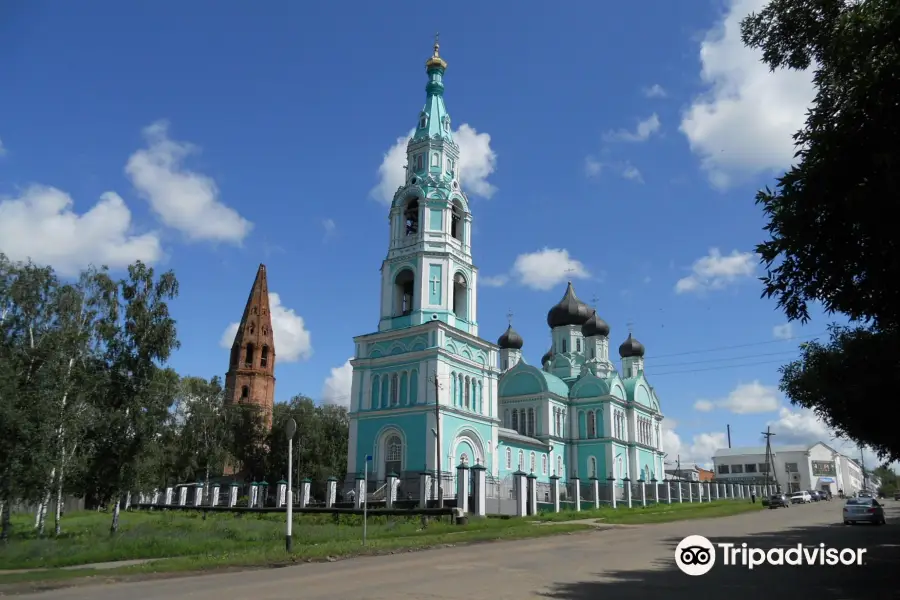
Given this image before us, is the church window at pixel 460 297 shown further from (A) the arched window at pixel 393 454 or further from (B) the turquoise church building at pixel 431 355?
(A) the arched window at pixel 393 454

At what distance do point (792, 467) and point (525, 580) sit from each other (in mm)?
107467

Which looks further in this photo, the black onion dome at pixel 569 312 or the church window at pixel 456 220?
the black onion dome at pixel 569 312

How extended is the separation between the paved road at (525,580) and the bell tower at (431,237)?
79.8 ft

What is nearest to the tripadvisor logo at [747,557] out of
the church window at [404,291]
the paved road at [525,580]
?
the paved road at [525,580]

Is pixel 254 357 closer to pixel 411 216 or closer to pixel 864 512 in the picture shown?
pixel 411 216

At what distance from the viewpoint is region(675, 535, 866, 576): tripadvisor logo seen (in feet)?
43.5

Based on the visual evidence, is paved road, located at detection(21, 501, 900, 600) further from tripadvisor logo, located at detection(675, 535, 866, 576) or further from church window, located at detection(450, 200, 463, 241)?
church window, located at detection(450, 200, 463, 241)

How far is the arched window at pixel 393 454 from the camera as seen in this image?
1532 inches

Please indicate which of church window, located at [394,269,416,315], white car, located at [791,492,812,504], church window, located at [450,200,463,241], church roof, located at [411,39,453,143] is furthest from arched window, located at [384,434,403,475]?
white car, located at [791,492,812,504]

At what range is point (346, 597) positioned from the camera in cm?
1032

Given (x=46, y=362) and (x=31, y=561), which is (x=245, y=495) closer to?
(x=46, y=362)

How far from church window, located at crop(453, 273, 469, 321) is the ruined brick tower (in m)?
38.9

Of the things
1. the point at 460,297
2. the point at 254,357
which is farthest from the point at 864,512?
the point at 254,357

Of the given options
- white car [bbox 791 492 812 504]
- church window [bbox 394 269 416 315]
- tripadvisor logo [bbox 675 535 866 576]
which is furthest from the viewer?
white car [bbox 791 492 812 504]
